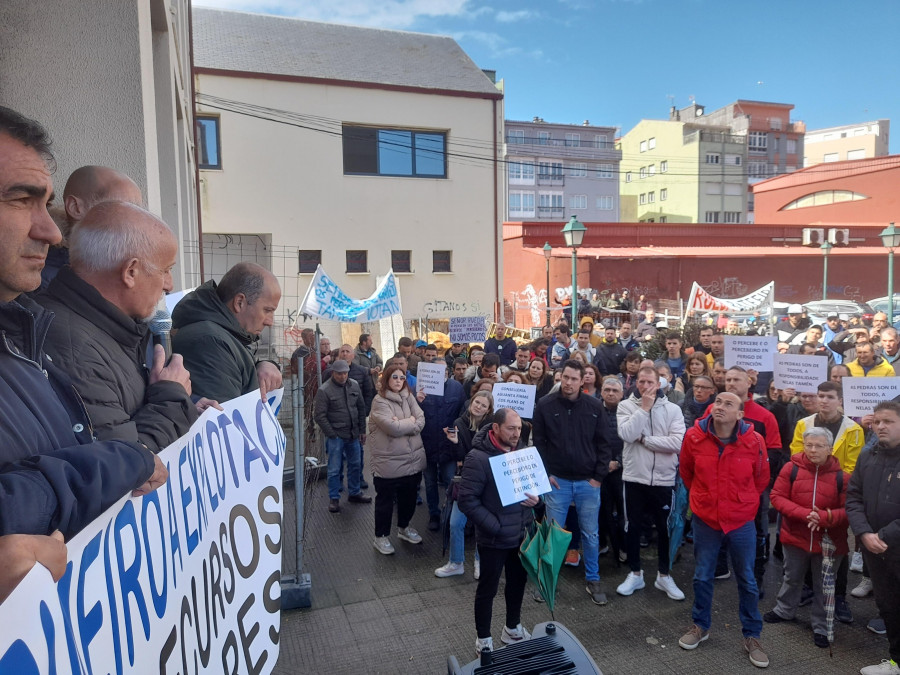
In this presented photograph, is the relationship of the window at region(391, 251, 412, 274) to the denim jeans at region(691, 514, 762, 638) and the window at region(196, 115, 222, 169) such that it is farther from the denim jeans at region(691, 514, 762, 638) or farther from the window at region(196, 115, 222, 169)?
the denim jeans at region(691, 514, 762, 638)

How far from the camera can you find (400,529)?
21.9ft

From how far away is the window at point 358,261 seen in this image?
2173 cm

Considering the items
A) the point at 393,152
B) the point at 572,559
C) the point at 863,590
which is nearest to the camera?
the point at 863,590

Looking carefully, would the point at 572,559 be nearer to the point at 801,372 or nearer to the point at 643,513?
the point at 643,513

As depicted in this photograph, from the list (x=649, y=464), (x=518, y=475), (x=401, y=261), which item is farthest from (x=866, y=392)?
(x=401, y=261)

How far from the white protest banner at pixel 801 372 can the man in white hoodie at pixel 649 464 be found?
140 cm

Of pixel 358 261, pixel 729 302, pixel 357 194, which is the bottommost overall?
pixel 729 302

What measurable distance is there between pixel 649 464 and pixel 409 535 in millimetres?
Answer: 2611

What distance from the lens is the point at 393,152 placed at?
21984 mm

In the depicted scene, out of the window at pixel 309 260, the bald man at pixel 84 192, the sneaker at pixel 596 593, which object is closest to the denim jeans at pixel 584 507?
the sneaker at pixel 596 593

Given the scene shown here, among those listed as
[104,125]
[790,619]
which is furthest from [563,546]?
[104,125]

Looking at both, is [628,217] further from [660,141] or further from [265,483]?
[265,483]

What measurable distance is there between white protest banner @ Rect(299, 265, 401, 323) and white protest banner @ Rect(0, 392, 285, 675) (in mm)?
7730

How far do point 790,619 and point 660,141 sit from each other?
65.1 meters
